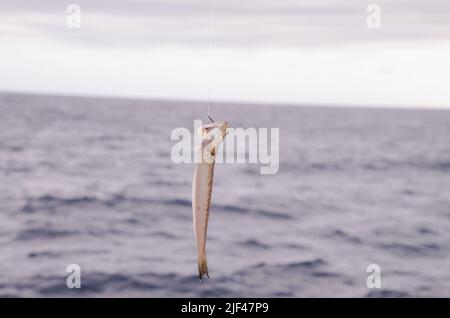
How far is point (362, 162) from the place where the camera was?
188 ft

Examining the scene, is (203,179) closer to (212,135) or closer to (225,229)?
(212,135)

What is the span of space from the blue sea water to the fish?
13066 millimetres

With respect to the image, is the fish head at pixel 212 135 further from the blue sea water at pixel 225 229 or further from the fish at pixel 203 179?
the blue sea water at pixel 225 229

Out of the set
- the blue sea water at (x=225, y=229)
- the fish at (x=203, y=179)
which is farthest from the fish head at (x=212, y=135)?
the blue sea water at (x=225, y=229)

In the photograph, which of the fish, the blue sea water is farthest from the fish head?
the blue sea water

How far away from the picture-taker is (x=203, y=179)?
4305 mm

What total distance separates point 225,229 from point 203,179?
71.4 ft

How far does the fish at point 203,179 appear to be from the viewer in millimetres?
4297

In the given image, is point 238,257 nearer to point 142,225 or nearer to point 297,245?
point 297,245

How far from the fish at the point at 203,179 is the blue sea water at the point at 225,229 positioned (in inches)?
514

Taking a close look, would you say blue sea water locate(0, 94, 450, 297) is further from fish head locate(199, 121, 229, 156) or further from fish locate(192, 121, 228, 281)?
fish head locate(199, 121, 229, 156)
